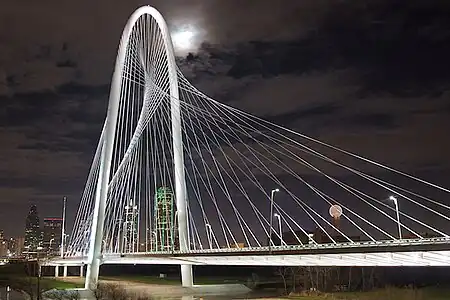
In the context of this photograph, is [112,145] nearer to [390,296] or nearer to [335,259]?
[335,259]

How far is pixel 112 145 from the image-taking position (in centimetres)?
4209

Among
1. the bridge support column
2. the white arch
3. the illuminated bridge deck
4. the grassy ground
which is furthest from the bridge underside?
the grassy ground

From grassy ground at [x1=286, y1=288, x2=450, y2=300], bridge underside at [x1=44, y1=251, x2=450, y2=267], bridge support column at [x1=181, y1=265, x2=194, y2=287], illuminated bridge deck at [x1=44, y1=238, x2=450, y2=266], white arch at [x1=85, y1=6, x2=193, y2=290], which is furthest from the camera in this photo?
bridge support column at [x1=181, y1=265, x2=194, y2=287]

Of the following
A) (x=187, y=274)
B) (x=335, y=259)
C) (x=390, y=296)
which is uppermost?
(x=335, y=259)

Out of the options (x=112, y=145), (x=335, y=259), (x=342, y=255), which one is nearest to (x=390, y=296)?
(x=335, y=259)

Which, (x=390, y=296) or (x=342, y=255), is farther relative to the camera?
(x=390, y=296)

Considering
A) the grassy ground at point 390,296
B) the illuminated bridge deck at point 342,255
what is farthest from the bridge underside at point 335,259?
the grassy ground at point 390,296

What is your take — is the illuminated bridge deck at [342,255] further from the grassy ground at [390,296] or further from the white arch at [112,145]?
the grassy ground at [390,296]

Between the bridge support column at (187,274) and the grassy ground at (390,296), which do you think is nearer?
the grassy ground at (390,296)

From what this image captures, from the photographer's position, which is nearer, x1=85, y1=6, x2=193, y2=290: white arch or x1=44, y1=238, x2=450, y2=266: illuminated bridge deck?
x1=44, y1=238, x2=450, y2=266: illuminated bridge deck

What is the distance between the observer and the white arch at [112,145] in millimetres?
42000

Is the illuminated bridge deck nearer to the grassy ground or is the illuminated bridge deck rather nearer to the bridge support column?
the bridge support column

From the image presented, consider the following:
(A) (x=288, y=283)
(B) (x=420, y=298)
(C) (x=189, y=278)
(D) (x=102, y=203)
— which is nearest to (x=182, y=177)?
(D) (x=102, y=203)

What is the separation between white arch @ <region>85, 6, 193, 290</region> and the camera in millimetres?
42000
